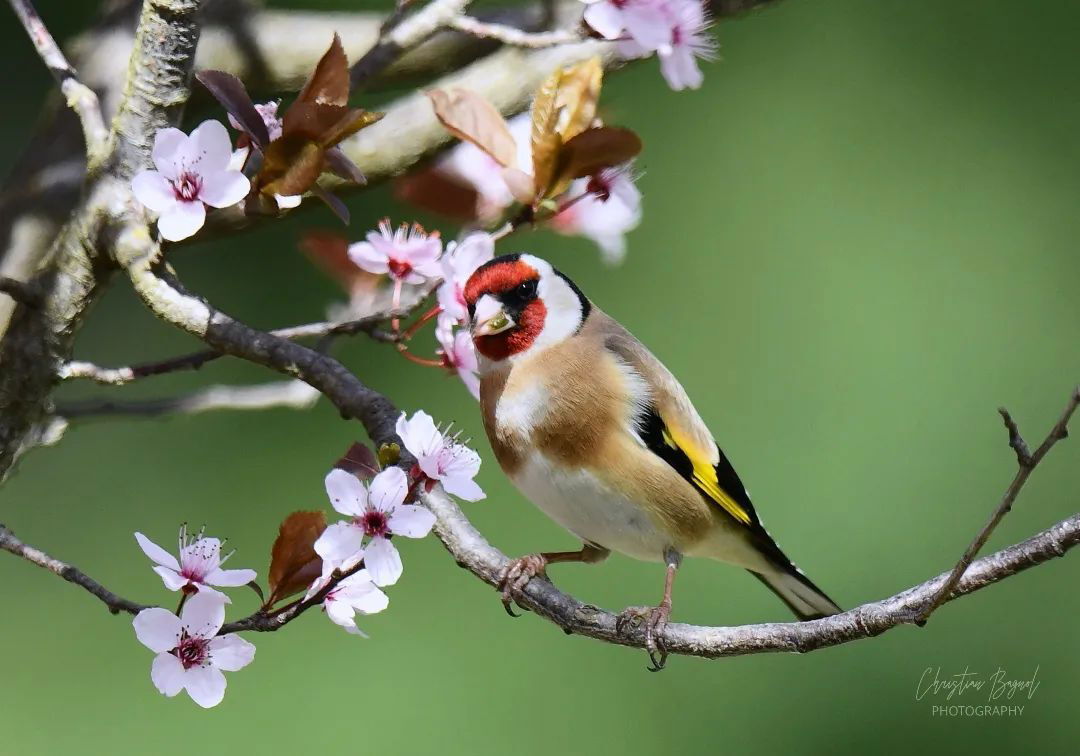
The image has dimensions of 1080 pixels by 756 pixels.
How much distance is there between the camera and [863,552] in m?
2.07

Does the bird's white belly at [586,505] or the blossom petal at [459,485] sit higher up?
the blossom petal at [459,485]

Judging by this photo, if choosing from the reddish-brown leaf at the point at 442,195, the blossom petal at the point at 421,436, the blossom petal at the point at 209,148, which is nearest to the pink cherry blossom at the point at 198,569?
the blossom petal at the point at 421,436

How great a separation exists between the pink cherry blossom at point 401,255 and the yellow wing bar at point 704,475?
1.06 feet

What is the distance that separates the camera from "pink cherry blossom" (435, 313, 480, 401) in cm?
98

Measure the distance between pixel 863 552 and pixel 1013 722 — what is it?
330mm

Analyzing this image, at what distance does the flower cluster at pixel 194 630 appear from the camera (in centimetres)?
73

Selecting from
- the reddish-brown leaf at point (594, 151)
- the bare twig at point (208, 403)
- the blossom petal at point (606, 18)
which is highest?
the blossom petal at point (606, 18)

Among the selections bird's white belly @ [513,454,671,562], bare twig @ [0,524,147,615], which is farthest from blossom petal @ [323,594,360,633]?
bird's white belly @ [513,454,671,562]

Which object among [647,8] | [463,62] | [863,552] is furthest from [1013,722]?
→ [647,8]

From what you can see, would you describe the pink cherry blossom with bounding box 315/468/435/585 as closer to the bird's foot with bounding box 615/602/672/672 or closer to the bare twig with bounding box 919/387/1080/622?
the bird's foot with bounding box 615/602/672/672

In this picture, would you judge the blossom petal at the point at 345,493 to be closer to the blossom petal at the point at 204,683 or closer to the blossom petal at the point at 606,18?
the blossom petal at the point at 204,683

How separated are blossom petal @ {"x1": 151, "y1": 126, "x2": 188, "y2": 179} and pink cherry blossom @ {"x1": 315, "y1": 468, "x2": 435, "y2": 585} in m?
0.20

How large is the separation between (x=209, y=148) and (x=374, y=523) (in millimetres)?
234

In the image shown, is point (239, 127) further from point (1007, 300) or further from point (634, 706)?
point (1007, 300)
